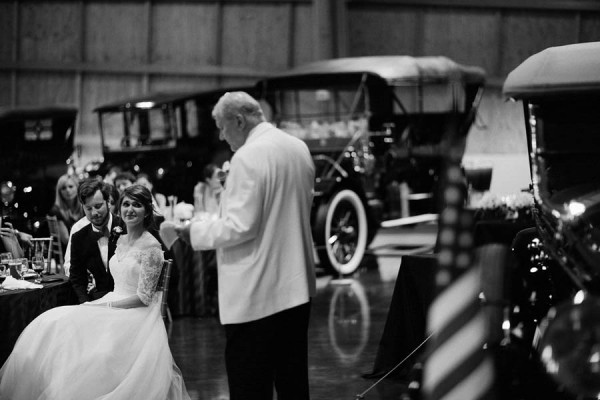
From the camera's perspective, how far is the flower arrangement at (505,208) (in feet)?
29.5

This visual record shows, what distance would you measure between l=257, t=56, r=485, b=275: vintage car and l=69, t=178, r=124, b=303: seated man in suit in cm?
477

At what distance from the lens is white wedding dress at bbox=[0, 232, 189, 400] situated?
5023mm

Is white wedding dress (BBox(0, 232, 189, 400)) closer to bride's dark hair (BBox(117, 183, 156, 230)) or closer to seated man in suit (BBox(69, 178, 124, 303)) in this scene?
bride's dark hair (BBox(117, 183, 156, 230))

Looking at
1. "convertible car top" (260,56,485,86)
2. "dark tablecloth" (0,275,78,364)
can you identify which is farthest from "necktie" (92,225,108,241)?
"convertible car top" (260,56,485,86)

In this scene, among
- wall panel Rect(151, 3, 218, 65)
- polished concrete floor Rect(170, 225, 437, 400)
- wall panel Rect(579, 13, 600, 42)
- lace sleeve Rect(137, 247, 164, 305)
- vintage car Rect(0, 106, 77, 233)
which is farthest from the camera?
wall panel Rect(151, 3, 218, 65)

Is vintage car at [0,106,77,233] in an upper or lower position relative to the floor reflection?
upper

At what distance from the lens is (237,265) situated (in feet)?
14.0

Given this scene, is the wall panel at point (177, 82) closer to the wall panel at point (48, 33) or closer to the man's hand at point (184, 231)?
the wall panel at point (48, 33)

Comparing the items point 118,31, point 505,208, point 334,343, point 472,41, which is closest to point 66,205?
point 334,343

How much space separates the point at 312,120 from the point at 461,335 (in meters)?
8.53

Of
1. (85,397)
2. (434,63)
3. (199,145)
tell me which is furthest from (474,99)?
(85,397)

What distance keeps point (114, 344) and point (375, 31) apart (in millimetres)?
13943

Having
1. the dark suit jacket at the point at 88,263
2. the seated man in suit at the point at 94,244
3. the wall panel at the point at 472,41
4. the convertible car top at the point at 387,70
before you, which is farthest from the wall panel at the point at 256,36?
the dark suit jacket at the point at 88,263

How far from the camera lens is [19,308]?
5.13 metres
